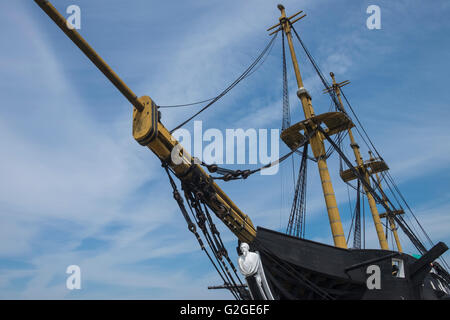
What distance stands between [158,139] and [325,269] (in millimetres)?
5798

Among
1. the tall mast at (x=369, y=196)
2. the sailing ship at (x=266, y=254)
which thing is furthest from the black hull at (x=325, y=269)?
the tall mast at (x=369, y=196)

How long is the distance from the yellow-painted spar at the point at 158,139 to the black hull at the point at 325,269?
28.2 inches

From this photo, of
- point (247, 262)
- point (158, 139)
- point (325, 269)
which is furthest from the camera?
point (325, 269)

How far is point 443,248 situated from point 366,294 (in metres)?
2.72

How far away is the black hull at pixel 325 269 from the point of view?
924cm

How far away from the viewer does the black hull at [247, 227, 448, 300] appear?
30.3 ft

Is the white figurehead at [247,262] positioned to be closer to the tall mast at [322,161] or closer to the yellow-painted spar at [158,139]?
the yellow-painted spar at [158,139]

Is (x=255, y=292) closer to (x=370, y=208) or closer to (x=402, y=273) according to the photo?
(x=402, y=273)

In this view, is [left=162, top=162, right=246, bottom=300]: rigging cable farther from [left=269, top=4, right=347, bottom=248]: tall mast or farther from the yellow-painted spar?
[left=269, top=4, right=347, bottom=248]: tall mast

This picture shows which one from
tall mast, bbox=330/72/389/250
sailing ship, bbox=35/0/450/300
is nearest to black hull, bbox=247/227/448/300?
sailing ship, bbox=35/0/450/300

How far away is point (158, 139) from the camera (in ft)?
27.4

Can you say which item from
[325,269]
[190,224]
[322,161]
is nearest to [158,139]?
[190,224]

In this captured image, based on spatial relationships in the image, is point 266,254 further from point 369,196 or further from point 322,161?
point 369,196
